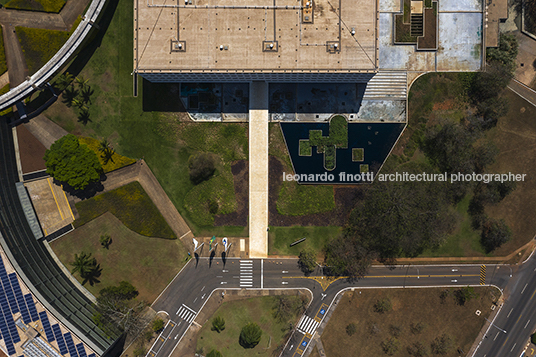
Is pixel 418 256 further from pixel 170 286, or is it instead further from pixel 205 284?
pixel 170 286

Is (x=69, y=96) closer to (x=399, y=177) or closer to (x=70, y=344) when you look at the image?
(x=70, y=344)

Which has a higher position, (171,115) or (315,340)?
(171,115)

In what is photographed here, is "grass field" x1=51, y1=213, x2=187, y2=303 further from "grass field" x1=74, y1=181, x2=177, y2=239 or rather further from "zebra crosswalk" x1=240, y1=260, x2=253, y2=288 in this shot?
"zebra crosswalk" x1=240, y1=260, x2=253, y2=288

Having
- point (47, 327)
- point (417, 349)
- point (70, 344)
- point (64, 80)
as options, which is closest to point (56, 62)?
point (64, 80)

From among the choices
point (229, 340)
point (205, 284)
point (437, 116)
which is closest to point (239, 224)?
point (205, 284)

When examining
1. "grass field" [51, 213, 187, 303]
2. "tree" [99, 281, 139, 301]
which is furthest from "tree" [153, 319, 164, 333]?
"tree" [99, 281, 139, 301]

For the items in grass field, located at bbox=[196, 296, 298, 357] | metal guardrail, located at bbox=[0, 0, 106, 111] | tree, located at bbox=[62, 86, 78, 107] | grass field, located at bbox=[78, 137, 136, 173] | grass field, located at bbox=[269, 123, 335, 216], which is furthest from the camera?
grass field, located at bbox=[269, 123, 335, 216]

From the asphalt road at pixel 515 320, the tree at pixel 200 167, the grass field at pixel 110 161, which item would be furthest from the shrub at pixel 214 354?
the asphalt road at pixel 515 320
